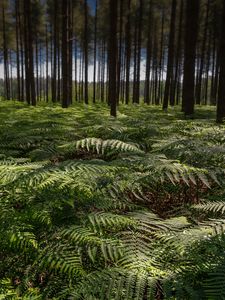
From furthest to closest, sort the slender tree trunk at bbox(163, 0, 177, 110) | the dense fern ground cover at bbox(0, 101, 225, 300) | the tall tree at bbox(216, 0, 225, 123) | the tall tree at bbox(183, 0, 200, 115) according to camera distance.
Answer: the slender tree trunk at bbox(163, 0, 177, 110) → the tall tree at bbox(183, 0, 200, 115) → the tall tree at bbox(216, 0, 225, 123) → the dense fern ground cover at bbox(0, 101, 225, 300)

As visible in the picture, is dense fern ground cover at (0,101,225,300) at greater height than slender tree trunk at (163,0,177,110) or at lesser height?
lesser

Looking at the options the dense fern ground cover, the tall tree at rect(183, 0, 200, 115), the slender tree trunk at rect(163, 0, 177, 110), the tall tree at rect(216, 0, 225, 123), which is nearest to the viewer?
the dense fern ground cover

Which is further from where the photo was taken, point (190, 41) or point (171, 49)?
point (171, 49)

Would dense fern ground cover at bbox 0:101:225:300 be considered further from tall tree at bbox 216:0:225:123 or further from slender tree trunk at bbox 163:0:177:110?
slender tree trunk at bbox 163:0:177:110

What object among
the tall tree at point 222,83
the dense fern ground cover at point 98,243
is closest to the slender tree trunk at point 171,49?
the tall tree at point 222,83

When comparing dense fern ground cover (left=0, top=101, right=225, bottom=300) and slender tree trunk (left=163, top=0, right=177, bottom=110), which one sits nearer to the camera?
dense fern ground cover (left=0, top=101, right=225, bottom=300)

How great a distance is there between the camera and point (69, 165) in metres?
3.07

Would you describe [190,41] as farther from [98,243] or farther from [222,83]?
[98,243]

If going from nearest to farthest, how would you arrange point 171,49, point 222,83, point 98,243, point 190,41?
1. point 98,243
2. point 222,83
3. point 190,41
4. point 171,49

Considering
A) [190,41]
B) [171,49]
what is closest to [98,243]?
[190,41]

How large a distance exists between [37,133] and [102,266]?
4.47m

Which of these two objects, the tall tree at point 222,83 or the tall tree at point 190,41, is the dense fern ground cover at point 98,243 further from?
the tall tree at point 190,41

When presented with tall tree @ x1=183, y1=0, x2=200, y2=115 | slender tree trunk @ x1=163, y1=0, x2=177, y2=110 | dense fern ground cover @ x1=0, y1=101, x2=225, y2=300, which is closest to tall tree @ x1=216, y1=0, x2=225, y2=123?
tall tree @ x1=183, y1=0, x2=200, y2=115

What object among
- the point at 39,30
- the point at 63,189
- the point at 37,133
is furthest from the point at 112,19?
the point at 39,30
